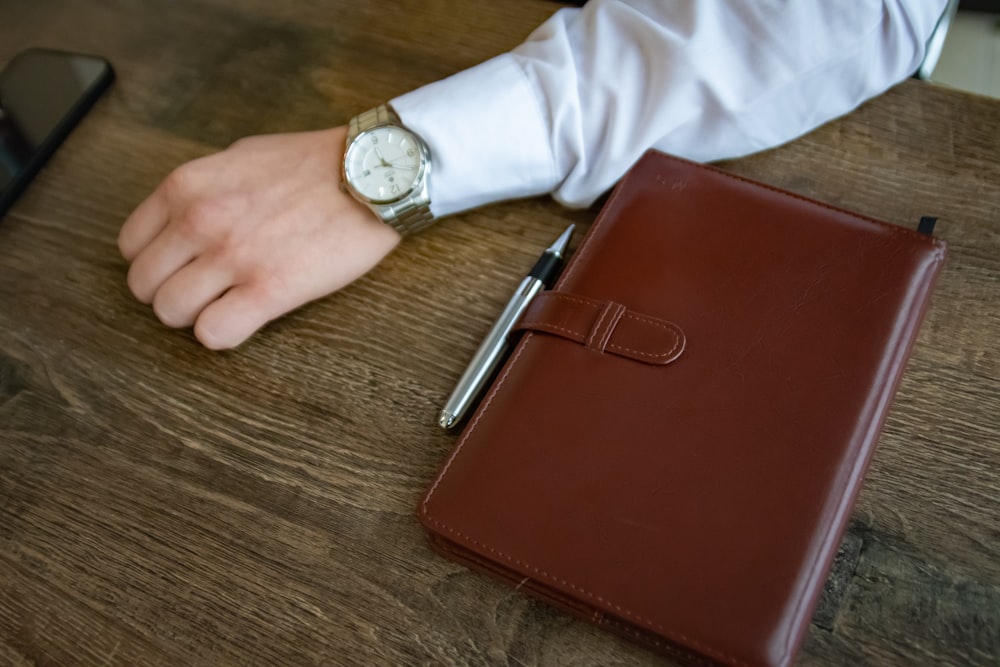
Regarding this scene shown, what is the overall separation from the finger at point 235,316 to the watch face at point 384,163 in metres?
0.15

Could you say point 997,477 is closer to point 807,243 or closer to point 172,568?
point 807,243

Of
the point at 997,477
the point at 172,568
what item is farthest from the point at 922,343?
the point at 172,568

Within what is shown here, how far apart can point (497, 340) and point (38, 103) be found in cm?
69

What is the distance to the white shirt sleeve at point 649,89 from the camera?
0.74 meters

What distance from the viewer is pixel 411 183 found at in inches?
29.9

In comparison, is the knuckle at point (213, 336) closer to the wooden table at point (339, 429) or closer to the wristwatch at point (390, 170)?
the wooden table at point (339, 429)

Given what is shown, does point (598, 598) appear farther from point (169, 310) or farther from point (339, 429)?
point (169, 310)

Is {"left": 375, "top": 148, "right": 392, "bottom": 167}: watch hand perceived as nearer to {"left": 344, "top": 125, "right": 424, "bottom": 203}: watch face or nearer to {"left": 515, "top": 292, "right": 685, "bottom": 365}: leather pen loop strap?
{"left": 344, "top": 125, "right": 424, "bottom": 203}: watch face

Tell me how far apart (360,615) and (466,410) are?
0.64 ft

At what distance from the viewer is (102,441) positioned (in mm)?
730

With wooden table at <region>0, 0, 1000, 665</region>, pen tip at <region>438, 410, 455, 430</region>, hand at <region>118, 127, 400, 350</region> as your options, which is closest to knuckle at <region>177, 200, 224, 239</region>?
hand at <region>118, 127, 400, 350</region>

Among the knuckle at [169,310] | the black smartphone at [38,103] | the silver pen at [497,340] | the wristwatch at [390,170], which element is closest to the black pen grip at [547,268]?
the silver pen at [497,340]

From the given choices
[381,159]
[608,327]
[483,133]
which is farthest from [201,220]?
[608,327]

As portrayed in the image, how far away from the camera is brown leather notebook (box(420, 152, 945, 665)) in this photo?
543 millimetres
